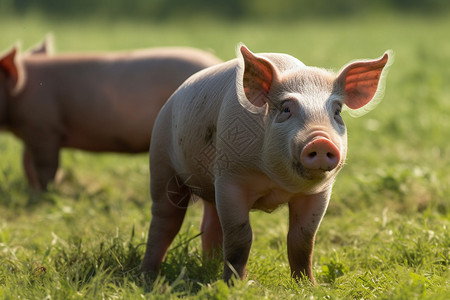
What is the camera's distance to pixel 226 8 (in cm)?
2672

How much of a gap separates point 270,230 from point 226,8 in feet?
74.3

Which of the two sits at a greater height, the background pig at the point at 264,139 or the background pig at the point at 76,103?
the background pig at the point at 264,139

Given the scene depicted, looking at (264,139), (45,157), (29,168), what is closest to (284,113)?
(264,139)

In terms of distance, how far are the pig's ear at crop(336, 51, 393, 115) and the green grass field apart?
35.8 inches

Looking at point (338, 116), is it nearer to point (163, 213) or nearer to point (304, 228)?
point (304, 228)

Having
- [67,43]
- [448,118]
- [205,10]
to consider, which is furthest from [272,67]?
[205,10]

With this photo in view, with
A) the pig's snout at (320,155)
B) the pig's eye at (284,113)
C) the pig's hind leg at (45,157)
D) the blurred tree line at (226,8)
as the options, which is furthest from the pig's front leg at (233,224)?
the blurred tree line at (226,8)

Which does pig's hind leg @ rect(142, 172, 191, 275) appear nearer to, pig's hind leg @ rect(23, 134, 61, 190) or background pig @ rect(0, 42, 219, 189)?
background pig @ rect(0, 42, 219, 189)

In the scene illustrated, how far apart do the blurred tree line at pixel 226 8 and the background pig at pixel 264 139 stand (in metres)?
22.2

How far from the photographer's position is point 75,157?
8070 mm

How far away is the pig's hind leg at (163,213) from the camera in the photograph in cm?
409

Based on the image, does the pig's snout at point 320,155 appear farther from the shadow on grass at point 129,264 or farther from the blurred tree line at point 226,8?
the blurred tree line at point 226,8

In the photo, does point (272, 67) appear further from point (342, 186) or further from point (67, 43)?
point (67, 43)

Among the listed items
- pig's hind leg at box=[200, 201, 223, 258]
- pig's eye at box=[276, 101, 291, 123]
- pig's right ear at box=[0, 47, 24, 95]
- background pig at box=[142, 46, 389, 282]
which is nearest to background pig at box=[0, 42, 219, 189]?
pig's right ear at box=[0, 47, 24, 95]
